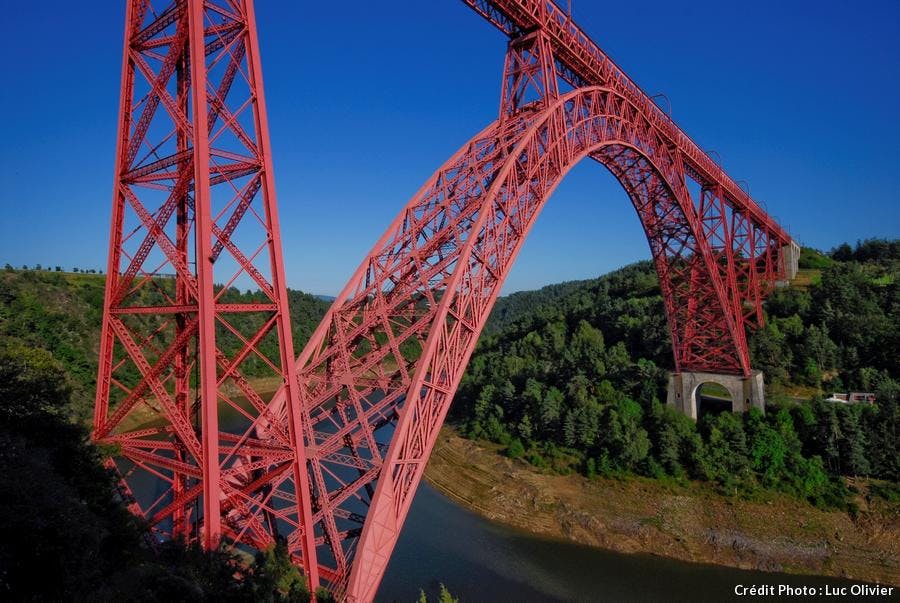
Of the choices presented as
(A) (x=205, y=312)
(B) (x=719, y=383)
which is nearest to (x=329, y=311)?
(A) (x=205, y=312)

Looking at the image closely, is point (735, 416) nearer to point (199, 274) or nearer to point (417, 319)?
point (417, 319)

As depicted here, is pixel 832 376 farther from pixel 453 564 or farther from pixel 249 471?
pixel 249 471

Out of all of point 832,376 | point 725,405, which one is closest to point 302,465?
point 725,405

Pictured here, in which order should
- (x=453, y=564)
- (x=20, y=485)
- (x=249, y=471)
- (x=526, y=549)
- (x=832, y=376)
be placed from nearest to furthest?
1. (x=20, y=485)
2. (x=249, y=471)
3. (x=453, y=564)
4. (x=526, y=549)
5. (x=832, y=376)

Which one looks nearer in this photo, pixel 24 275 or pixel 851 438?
pixel 851 438

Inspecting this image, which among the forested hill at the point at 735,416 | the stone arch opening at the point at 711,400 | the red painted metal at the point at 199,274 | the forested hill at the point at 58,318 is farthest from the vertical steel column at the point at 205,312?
the stone arch opening at the point at 711,400

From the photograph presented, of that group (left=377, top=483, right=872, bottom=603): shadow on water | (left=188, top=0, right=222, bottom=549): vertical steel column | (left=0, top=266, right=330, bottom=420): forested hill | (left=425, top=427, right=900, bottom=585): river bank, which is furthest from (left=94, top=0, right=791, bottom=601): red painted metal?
(left=0, top=266, right=330, bottom=420): forested hill

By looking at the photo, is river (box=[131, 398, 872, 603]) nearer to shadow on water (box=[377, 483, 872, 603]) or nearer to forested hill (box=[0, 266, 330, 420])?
shadow on water (box=[377, 483, 872, 603])
